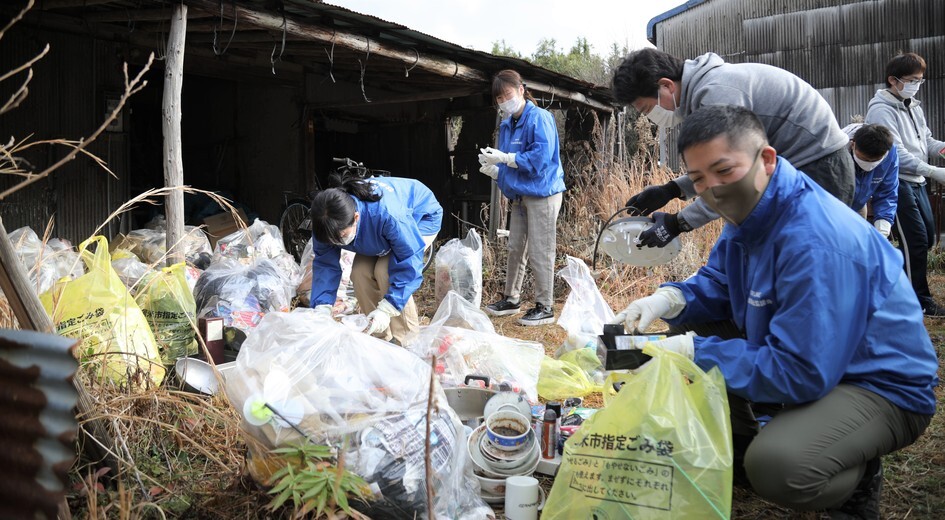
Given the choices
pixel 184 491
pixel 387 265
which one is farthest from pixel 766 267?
pixel 387 265

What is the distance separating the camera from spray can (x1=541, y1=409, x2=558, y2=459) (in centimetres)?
244

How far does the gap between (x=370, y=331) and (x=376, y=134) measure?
742 cm

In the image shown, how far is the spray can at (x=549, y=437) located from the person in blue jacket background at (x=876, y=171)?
262cm

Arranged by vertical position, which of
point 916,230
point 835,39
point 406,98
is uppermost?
point 835,39

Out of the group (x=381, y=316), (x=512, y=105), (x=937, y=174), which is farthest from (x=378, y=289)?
(x=937, y=174)

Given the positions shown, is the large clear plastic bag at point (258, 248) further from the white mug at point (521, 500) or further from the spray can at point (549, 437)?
the white mug at point (521, 500)

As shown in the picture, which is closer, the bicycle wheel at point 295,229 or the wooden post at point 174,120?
the wooden post at point 174,120

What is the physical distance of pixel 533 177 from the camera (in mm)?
5156

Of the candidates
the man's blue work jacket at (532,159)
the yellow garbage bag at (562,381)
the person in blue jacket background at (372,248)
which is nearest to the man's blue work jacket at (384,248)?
the person in blue jacket background at (372,248)

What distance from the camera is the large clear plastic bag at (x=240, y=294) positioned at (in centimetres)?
407

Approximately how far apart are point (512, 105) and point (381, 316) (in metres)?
2.42

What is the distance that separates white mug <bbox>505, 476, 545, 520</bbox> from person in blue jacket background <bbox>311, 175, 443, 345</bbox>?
144cm

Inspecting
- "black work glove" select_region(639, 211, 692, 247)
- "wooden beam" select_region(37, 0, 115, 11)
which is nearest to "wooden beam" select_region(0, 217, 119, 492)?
"black work glove" select_region(639, 211, 692, 247)

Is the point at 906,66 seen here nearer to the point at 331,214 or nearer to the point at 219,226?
the point at 331,214
